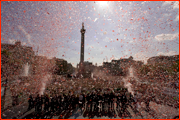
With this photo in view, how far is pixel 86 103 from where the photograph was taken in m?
9.30

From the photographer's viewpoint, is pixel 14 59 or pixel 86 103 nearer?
pixel 86 103

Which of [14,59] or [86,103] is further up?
[14,59]

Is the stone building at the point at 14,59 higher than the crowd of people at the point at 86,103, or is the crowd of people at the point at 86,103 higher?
the stone building at the point at 14,59

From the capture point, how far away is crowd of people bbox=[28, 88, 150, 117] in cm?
807

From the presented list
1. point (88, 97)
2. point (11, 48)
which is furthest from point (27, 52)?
point (88, 97)

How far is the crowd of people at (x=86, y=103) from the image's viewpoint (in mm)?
8073

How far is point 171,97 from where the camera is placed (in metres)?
10.7

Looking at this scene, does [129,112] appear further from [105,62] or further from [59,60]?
[105,62]

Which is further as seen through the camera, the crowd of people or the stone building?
the stone building

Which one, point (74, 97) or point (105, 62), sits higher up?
point (105, 62)

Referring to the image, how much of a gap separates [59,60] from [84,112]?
56749 millimetres

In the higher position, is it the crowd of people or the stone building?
the stone building

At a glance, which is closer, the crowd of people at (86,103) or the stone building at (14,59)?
the crowd of people at (86,103)

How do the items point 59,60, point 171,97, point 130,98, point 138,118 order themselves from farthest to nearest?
1. point 59,60
2. point 171,97
3. point 130,98
4. point 138,118
